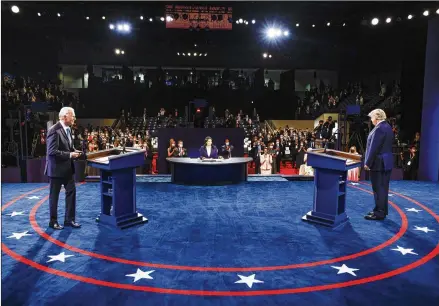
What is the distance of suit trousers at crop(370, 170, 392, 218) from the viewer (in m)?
6.74

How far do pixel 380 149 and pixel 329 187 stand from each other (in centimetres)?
121

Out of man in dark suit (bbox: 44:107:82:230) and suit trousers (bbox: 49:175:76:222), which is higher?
man in dark suit (bbox: 44:107:82:230)

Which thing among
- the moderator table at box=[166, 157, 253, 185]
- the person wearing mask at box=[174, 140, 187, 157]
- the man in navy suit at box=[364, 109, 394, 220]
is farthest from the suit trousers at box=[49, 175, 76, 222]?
the person wearing mask at box=[174, 140, 187, 157]

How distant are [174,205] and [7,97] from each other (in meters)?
13.3

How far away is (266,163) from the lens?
38.9ft

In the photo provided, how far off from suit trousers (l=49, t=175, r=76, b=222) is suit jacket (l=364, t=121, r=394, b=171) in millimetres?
5196

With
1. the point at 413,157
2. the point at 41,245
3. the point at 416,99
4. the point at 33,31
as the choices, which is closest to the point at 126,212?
the point at 41,245

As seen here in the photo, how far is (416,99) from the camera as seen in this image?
14961 millimetres

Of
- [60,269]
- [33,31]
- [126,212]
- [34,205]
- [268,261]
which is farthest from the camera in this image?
[33,31]

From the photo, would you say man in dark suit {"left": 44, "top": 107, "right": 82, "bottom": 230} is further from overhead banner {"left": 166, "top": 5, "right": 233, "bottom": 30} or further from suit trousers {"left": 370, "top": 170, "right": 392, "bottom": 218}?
overhead banner {"left": 166, "top": 5, "right": 233, "bottom": 30}

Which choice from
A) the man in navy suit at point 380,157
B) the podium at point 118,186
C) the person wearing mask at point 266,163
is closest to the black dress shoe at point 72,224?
the podium at point 118,186

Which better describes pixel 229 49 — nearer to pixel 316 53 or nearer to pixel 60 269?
pixel 316 53

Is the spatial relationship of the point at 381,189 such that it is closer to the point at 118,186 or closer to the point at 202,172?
the point at 118,186

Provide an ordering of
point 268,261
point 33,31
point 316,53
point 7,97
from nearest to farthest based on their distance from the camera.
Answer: point 268,261 → point 7,97 → point 33,31 → point 316,53
